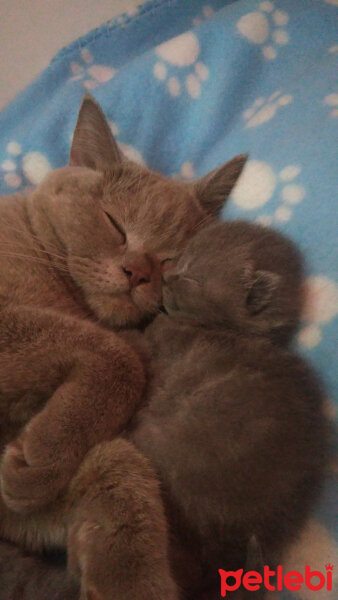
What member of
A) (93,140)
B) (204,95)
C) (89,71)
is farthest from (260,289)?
(89,71)

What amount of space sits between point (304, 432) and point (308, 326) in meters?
0.28

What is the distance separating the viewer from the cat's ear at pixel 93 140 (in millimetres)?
1215

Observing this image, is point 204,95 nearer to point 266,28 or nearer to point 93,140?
point 266,28

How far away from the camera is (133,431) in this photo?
90 centimetres

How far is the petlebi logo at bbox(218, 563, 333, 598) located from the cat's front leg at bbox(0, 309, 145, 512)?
31 cm

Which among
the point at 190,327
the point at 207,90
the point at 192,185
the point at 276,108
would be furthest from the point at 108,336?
the point at 207,90

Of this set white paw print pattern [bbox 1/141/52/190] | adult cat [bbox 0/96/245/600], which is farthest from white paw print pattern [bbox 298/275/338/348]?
white paw print pattern [bbox 1/141/52/190]

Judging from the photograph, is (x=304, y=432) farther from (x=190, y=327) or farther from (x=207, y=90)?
(x=207, y=90)

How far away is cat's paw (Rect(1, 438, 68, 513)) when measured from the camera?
74cm

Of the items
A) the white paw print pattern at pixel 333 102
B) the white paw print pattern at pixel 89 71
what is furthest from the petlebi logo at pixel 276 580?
the white paw print pattern at pixel 89 71

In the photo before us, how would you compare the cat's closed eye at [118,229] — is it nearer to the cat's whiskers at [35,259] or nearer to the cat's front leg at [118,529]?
the cat's whiskers at [35,259]

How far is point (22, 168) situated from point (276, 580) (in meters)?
1.42

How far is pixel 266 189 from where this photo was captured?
123cm

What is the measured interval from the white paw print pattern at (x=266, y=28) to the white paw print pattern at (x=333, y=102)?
1.29ft
